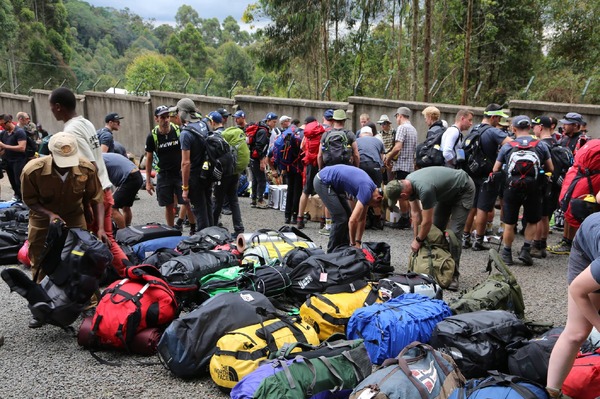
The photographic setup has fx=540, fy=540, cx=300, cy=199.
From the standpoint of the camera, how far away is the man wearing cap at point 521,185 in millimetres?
6807

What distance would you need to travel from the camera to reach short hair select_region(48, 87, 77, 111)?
5.27 meters

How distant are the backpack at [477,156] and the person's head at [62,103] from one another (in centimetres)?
545

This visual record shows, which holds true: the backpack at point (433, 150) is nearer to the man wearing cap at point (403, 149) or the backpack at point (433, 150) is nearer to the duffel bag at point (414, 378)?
the man wearing cap at point (403, 149)

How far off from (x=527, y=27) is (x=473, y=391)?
1802 centimetres

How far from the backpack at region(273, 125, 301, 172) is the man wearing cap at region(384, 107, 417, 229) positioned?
5.25ft

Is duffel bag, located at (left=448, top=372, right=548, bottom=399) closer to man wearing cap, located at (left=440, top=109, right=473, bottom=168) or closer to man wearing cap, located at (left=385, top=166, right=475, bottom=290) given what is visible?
man wearing cap, located at (left=385, top=166, right=475, bottom=290)

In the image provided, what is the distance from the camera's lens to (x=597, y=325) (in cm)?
300

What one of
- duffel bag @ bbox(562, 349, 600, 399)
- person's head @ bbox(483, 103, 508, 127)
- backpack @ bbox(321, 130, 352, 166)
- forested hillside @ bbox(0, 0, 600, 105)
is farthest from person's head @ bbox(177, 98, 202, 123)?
forested hillside @ bbox(0, 0, 600, 105)

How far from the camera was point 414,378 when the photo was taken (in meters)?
3.34

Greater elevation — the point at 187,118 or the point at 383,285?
the point at 187,118

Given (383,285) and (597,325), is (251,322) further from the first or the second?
(597,325)

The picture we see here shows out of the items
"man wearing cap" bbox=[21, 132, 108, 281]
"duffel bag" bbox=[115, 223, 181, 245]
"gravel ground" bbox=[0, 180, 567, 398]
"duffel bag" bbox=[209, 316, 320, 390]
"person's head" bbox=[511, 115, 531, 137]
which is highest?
"person's head" bbox=[511, 115, 531, 137]

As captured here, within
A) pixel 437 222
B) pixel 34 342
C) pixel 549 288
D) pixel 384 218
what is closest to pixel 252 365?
pixel 34 342

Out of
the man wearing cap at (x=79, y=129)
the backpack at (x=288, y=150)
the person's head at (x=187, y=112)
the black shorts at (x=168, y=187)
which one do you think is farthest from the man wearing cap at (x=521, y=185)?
the man wearing cap at (x=79, y=129)
